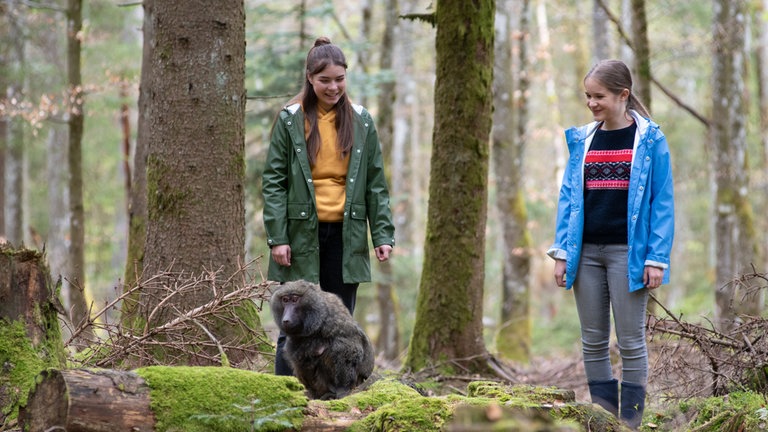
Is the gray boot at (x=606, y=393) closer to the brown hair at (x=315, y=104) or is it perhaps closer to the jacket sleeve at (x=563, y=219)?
the jacket sleeve at (x=563, y=219)

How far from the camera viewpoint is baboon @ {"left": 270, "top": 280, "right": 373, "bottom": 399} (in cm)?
482

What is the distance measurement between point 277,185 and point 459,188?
7.20ft

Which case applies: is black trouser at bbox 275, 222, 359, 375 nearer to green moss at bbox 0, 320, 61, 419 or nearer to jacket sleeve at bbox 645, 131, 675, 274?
green moss at bbox 0, 320, 61, 419

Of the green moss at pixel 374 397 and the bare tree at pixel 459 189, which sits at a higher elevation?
the bare tree at pixel 459 189

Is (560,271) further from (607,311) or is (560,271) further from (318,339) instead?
(318,339)

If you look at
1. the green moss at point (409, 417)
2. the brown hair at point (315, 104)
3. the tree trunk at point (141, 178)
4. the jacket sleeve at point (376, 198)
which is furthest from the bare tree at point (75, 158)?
the green moss at point (409, 417)

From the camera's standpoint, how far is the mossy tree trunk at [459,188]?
23.2ft

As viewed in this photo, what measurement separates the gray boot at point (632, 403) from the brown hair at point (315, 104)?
2.59m

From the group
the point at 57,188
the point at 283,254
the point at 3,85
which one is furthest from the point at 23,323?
the point at 57,188

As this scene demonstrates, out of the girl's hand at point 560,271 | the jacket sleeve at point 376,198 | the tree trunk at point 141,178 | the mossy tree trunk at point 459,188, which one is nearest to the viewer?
the girl's hand at point 560,271

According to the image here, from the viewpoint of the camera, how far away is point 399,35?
18938 mm

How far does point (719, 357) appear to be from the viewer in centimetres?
540

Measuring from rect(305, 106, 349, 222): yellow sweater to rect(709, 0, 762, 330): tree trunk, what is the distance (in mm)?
8836

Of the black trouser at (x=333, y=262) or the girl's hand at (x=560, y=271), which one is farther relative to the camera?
the black trouser at (x=333, y=262)
